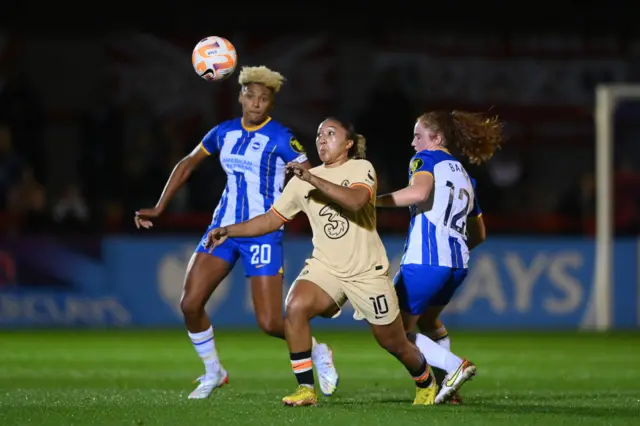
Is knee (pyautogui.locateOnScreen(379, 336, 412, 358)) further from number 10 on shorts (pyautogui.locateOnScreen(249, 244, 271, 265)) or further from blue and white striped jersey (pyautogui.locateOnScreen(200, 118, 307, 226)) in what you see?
blue and white striped jersey (pyautogui.locateOnScreen(200, 118, 307, 226))

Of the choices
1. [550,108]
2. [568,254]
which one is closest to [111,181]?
[568,254]

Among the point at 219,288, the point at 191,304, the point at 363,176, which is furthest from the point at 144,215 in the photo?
the point at 219,288

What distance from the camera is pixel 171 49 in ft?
72.6

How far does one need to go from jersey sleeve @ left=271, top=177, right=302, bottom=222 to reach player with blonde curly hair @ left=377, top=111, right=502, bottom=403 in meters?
0.52

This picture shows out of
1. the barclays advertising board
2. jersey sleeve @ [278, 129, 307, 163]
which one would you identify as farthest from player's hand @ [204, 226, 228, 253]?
the barclays advertising board

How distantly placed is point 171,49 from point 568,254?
26.3ft

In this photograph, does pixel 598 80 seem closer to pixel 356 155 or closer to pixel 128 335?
pixel 128 335

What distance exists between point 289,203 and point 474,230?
1305 mm

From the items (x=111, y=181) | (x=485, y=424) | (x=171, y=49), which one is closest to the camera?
(x=485, y=424)

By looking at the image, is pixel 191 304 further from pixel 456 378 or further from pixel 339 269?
pixel 456 378

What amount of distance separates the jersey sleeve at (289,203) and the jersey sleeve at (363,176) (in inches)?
15.8

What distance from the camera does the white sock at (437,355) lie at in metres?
8.11

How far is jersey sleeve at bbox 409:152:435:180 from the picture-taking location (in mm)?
8047

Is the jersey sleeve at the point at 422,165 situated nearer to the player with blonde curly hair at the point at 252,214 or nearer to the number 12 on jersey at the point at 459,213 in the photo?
the number 12 on jersey at the point at 459,213
